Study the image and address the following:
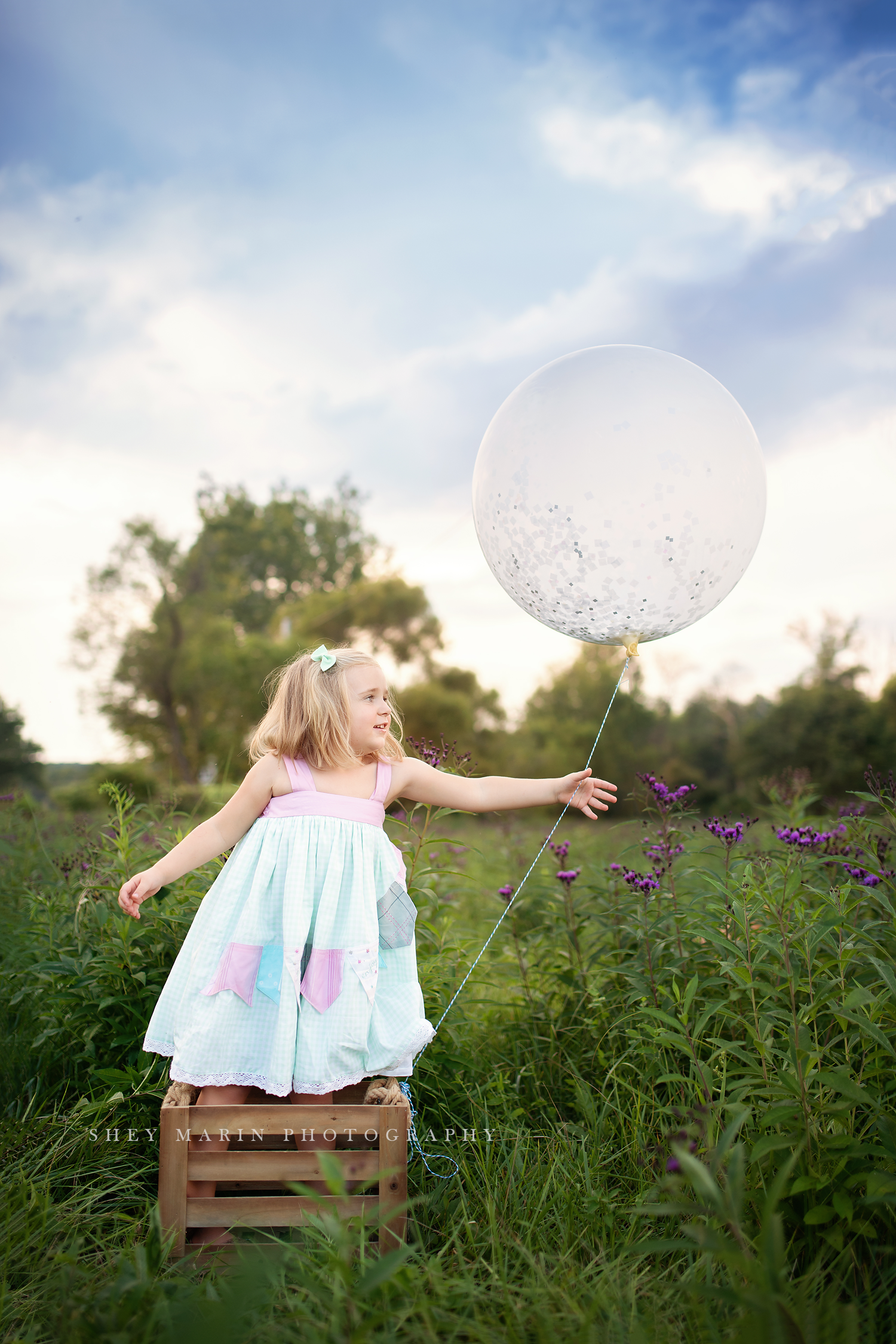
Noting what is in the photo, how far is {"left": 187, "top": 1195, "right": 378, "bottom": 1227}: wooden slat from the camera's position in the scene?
1.83 m

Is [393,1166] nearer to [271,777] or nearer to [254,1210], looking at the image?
[254,1210]

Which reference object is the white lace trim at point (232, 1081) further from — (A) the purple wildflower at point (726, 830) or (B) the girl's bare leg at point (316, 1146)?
(A) the purple wildflower at point (726, 830)

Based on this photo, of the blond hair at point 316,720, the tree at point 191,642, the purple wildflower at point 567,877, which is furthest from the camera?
the tree at point 191,642

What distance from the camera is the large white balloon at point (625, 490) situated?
215 cm

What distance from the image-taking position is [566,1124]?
229 cm

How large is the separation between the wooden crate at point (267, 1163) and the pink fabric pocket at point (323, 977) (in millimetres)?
274

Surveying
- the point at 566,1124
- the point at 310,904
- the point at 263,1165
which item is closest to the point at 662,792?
the point at 566,1124

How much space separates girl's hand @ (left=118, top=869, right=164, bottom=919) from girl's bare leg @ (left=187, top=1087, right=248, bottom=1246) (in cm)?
55

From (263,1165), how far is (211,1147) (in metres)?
0.26

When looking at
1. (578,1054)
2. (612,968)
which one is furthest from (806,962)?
(578,1054)

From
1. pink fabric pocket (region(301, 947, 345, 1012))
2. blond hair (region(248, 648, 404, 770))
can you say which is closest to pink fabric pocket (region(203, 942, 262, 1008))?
pink fabric pocket (region(301, 947, 345, 1012))

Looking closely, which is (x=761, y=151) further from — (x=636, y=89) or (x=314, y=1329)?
(x=314, y=1329)

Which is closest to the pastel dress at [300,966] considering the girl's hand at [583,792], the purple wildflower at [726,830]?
the girl's hand at [583,792]

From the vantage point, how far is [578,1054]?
2676mm
